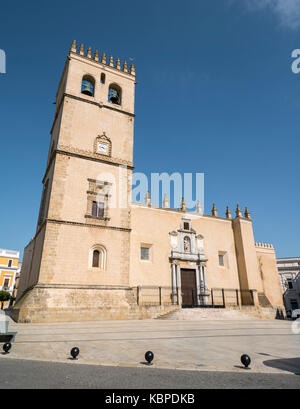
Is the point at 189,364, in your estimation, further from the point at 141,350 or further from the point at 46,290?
the point at 46,290

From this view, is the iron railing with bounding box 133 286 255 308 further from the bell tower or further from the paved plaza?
the paved plaza

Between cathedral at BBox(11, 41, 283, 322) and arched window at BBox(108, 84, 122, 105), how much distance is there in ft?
0.33

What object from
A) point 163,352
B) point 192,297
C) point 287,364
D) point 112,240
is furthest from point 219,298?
point 287,364

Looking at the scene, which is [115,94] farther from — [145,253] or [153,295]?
[153,295]

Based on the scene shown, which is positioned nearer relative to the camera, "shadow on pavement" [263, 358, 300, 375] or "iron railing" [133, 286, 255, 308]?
"shadow on pavement" [263, 358, 300, 375]

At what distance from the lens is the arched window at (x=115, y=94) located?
66.3 ft

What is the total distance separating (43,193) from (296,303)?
142 feet

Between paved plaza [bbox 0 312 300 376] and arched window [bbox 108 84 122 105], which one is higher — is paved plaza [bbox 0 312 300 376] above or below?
below

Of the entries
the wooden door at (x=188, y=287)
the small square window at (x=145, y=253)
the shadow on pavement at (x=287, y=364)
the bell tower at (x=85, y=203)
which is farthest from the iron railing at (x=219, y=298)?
the shadow on pavement at (x=287, y=364)

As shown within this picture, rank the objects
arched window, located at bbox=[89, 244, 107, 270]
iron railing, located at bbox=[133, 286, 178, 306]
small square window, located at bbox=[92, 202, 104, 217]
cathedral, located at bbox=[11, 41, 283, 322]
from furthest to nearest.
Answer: iron railing, located at bbox=[133, 286, 178, 306]
small square window, located at bbox=[92, 202, 104, 217]
arched window, located at bbox=[89, 244, 107, 270]
cathedral, located at bbox=[11, 41, 283, 322]

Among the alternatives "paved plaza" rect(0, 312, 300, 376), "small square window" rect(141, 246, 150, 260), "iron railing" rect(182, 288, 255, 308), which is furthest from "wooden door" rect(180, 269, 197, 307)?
"paved plaza" rect(0, 312, 300, 376)

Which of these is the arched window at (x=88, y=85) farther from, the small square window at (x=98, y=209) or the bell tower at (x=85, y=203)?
the small square window at (x=98, y=209)

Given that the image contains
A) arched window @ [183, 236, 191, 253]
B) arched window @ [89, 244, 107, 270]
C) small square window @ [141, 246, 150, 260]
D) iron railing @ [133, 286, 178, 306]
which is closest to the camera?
arched window @ [89, 244, 107, 270]

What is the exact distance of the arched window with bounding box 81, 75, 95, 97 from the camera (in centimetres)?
1905
